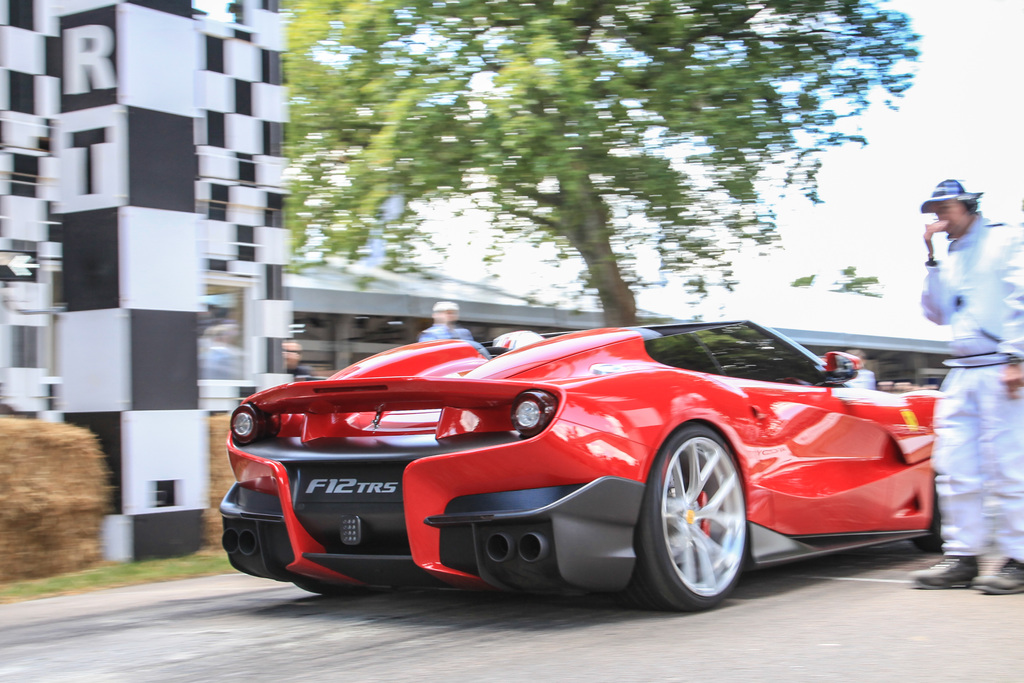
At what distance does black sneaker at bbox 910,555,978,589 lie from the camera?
4.06 metres

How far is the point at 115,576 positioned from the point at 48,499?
520 millimetres

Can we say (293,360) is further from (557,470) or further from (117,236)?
(557,470)

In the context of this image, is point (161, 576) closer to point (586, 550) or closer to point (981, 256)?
point (586, 550)

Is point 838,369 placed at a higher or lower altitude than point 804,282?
lower

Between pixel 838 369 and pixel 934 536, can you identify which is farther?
pixel 934 536

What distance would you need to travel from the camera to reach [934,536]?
5.11m

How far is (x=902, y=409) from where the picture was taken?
191 inches

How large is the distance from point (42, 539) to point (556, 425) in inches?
133

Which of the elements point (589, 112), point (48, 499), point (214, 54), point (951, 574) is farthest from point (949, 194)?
point (589, 112)

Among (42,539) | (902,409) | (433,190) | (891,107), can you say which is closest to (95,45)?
(42,539)

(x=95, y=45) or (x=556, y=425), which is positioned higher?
(x=95, y=45)

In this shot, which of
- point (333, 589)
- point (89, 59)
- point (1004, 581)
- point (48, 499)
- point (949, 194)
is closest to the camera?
point (1004, 581)

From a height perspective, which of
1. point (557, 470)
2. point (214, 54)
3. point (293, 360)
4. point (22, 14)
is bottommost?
point (557, 470)

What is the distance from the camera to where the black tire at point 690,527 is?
11.3 ft
